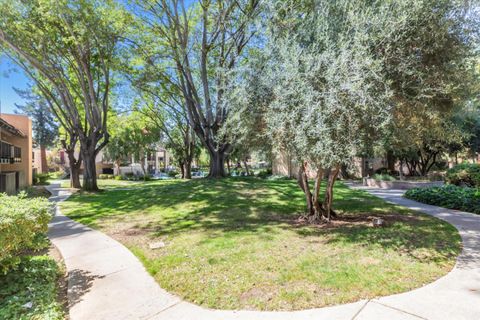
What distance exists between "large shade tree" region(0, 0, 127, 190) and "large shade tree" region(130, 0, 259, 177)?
1541mm

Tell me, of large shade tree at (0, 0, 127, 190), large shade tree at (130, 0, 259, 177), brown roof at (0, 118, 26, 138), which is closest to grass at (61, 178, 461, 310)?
large shade tree at (130, 0, 259, 177)

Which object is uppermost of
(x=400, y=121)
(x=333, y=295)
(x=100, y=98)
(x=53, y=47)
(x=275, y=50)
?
(x=53, y=47)

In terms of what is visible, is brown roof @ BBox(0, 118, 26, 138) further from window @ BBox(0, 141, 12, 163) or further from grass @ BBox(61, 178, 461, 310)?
grass @ BBox(61, 178, 461, 310)

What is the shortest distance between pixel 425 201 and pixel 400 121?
5718mm

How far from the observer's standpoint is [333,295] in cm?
342

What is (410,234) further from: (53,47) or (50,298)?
(53,47)

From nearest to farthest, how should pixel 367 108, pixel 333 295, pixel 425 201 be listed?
pixel 333 295
pixel 367 108
pixel 425 201

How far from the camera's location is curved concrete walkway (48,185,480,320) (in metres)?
3.06

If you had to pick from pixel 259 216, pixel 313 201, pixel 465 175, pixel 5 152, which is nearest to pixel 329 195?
pixel 313 201

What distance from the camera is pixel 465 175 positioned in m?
12.6

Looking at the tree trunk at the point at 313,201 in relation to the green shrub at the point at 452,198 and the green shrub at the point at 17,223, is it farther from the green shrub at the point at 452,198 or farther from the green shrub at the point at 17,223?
the green shrub at the point at 17,223

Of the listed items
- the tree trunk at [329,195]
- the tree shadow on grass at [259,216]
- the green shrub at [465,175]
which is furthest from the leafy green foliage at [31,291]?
the green shrub at [465,175]

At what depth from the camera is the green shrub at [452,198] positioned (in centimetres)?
847

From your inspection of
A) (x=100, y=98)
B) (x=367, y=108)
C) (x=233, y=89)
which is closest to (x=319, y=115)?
(x=367, y=108)
